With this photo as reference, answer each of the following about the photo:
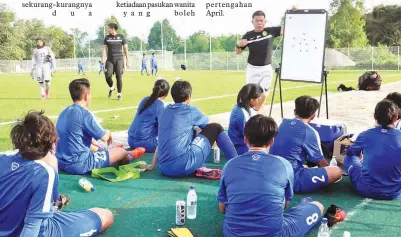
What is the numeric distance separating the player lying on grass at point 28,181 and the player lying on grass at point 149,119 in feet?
11.2

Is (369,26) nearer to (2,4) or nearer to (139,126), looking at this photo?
(2,4)

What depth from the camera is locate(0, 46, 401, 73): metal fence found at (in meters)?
42.9

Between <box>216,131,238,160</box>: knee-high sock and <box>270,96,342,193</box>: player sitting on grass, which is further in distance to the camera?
<box>216,131,238,160</box>: knee-high sock

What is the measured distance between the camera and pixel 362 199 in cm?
486

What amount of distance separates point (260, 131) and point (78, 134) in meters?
2.86

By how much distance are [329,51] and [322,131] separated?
4096 cm

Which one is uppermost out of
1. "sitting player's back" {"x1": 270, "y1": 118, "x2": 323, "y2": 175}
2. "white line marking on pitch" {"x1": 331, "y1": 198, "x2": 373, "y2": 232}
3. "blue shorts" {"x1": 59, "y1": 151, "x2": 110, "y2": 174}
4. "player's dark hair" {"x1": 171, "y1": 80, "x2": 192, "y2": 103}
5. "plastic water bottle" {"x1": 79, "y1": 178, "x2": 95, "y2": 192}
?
"player's dark hair" {"x1": 171, "y1": 80, "x2": 192, "y2": 103}

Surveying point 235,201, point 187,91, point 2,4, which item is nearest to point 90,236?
point 235,201

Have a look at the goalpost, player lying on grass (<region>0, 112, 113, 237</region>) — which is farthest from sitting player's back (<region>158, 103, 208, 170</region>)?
the goalpost

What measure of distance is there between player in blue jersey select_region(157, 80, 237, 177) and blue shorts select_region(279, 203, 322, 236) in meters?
1.81

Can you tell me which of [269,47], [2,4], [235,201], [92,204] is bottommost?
[92,204]

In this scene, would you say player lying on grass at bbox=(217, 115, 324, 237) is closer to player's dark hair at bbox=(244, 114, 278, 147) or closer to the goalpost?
player's dark hair at bbox=(244, 114, 278, 147)

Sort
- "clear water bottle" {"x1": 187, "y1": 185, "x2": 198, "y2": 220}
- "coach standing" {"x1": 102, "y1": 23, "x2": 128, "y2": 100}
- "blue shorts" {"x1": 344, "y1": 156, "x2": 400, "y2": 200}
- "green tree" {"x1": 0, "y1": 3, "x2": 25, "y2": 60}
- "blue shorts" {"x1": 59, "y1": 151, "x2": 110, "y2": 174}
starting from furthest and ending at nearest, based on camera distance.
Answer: "green tree" {"x1": 0, "y1": 3, "x2": 25, "y2": 60}, "coach standing" {"x1": 102, "y1": 23, "x2": 128, "y2": 100}, "blue shorts" {"x1": 59, "y1": 151, "x2": 110, "y2": 174}, "blue shorts" {"x1": 344, "y1": 156, "x2": 400, "y2": 200}, "clear water bottle" {"x1": 187, "y1": 185, "x2": 198, "y2": 220}

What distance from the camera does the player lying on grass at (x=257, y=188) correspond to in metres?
3.31
